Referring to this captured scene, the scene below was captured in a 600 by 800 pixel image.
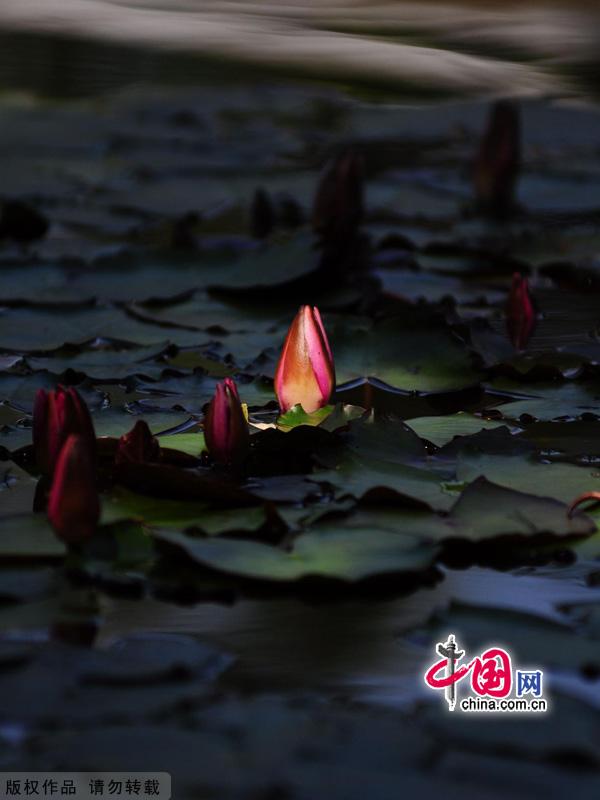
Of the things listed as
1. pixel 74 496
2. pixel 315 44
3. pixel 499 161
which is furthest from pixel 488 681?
pixel 315 44

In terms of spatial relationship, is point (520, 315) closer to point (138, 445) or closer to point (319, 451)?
point (319, 451)

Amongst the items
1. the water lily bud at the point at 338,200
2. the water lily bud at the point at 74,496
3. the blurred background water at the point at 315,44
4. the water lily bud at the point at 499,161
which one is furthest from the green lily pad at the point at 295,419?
the blurred background water at the point at 315,44

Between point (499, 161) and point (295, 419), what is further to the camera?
point (499, 161)

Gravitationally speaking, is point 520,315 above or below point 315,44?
below

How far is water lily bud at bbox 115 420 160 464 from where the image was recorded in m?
1.26

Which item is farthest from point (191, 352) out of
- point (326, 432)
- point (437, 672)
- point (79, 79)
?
point (79, 79)

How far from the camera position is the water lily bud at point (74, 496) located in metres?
1.11

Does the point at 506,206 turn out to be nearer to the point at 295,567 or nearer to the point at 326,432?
the point at 326,432

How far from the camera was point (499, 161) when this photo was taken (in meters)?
2.88

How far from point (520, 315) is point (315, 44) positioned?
203 centimetres

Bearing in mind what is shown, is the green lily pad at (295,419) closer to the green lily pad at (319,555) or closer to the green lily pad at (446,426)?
the green lily pad at (446,426)

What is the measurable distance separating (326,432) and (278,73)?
3.04 meters

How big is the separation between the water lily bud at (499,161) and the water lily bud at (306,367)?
4.72ft

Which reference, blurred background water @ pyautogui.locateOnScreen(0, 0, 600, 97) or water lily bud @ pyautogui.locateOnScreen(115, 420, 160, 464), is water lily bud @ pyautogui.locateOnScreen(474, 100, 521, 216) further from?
water lily bud @ pyautogui.locateOnScreen(115, 420, 160, 464)
